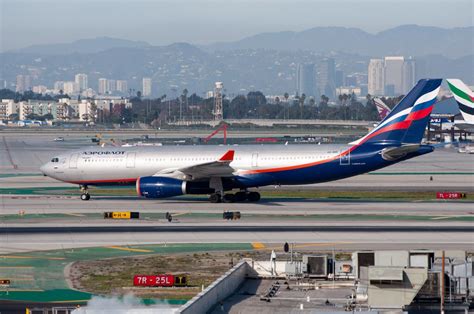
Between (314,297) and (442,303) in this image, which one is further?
(314,297)

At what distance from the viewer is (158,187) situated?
231 ft

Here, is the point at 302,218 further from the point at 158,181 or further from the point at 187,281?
the point at 187,281

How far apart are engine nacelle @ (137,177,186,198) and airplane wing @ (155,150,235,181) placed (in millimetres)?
1895

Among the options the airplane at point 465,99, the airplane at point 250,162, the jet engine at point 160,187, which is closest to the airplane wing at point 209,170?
the airplane at point 250,162

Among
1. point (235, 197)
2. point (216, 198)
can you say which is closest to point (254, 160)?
point (235, 197)

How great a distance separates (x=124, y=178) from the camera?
74.6 meters

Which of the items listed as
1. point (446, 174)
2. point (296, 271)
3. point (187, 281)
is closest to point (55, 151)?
point (446, 174)

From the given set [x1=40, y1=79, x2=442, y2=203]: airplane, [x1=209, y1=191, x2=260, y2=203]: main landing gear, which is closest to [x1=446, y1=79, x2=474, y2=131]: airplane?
[x1=40, y1=79, x2=442, y2=203]: airplane

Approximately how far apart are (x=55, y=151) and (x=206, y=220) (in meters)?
88.9

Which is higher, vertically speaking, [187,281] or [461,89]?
[461,89]

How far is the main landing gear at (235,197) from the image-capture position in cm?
7344

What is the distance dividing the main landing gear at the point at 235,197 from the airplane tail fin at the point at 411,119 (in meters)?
8.78

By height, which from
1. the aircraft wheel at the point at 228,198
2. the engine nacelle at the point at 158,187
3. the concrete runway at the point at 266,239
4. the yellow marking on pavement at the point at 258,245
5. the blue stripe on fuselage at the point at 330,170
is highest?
the blue stripe on fuselage at the point at 330,170

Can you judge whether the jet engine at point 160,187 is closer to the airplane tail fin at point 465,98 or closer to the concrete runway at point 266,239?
the concrete runway at point 266,239
